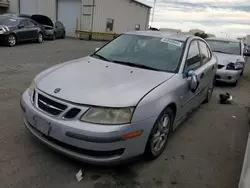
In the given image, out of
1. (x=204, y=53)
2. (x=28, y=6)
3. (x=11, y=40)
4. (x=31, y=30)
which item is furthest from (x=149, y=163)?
(x=28, y=6)

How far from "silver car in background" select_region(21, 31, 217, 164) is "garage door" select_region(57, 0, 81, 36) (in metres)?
17.3

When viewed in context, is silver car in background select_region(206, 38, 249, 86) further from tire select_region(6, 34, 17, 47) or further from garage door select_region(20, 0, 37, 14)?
garage door select_region(20, 0, 37, 14)

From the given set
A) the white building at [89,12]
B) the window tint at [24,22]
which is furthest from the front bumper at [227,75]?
the white building at [89,12]

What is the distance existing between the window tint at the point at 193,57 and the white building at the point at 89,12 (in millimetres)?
15969

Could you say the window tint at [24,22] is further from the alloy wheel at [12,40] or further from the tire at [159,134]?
the tire at [159,134]

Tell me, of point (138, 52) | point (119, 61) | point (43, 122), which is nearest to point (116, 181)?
point (43, 122)

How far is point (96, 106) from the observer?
86.3 inches

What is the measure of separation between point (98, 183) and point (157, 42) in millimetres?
2242

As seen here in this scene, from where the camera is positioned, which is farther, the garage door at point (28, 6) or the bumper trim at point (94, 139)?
the garage door at point (28, 6)

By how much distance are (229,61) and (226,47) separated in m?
1.23

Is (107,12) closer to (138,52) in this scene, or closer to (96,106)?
(138,52)

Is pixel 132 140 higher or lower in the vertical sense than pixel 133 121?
lower

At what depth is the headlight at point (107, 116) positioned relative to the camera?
217 cm

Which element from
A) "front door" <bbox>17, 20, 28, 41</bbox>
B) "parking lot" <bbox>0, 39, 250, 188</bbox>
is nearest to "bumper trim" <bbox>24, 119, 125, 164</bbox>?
"parking lot" <bbox>0, 39, 250, 188</bbox>
